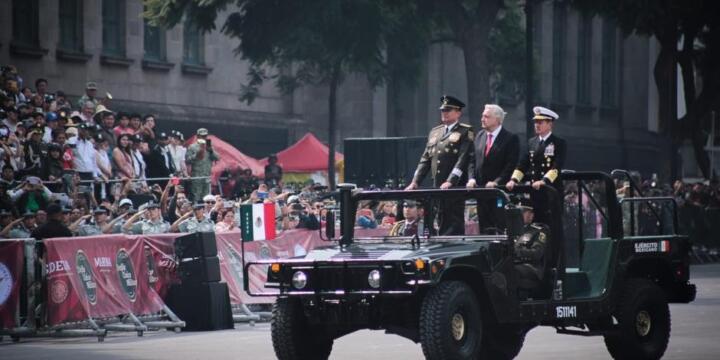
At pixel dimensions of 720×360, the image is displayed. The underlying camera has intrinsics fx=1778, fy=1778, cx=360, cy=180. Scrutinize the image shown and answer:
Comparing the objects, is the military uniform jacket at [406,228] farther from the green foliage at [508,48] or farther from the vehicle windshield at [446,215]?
the green foliage at [508,48]

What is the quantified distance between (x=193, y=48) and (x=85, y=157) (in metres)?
18.9

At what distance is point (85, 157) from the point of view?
26828 millimetres

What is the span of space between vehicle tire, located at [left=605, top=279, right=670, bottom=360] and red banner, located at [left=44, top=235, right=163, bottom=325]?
21.9 feet

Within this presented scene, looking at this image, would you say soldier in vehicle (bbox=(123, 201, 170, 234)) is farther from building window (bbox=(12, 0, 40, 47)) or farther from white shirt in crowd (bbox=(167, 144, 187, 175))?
building window (bbox=(12, 0, 40, 47))

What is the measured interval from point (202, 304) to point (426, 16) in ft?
60.5

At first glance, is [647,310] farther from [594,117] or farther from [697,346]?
[594,117]

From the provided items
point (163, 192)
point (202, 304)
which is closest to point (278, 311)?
point (202, 304)

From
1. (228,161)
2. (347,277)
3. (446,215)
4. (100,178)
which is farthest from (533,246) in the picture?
(228,161)

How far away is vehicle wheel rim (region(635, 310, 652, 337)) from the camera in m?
16.6

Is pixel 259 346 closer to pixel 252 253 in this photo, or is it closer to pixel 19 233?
pixel 19 233

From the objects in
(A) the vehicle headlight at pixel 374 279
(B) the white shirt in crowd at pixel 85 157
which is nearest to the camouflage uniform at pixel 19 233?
(B) the white shirt in crowd at pixel 85 157

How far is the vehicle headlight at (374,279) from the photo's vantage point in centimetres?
1443

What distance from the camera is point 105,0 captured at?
1644 inches

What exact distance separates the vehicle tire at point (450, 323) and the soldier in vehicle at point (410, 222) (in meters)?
1.02
